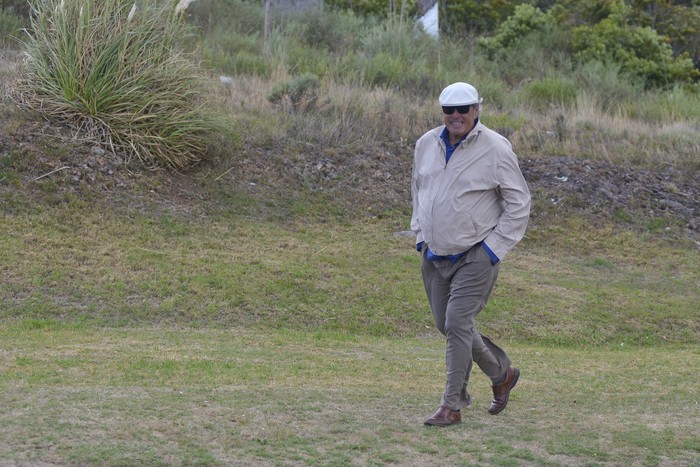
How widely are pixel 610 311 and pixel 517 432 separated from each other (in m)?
6.07

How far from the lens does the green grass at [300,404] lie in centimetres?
582

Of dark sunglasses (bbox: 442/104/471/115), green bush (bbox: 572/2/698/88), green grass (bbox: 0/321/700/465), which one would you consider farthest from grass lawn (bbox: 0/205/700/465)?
green bush (bbox: 572/2/698/88)

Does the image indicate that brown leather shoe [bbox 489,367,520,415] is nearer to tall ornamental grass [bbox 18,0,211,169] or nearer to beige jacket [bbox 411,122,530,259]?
beige jacket [bbox 411,122,530,259]

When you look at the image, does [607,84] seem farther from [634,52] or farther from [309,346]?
[309,346]

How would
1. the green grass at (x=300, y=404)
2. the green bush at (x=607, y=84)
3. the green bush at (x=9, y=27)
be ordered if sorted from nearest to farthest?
the green grass at (x=300, y=404) → the green bush at (x=9, y=27) → the green bush at (x=607, y=84)

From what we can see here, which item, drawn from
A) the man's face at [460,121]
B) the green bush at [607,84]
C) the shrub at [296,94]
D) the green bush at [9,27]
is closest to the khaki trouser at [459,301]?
the man's face at [460,121]

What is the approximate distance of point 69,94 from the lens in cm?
1430

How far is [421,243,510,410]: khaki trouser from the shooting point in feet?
20.7

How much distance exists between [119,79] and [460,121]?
8737mm

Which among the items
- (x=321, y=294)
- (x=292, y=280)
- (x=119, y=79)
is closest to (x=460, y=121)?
(x=321, y=294)

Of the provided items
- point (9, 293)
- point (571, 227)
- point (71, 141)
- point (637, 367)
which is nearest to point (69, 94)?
point (71, 141)

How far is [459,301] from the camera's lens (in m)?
6.34

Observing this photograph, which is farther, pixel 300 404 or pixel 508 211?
pixel 300 404

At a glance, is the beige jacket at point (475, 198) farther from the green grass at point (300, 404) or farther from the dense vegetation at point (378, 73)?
the dense vegetation at point (378, 73)
